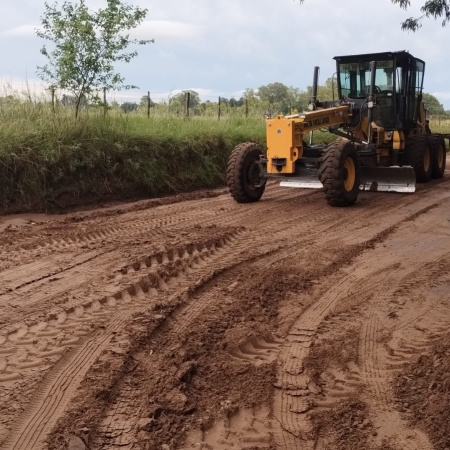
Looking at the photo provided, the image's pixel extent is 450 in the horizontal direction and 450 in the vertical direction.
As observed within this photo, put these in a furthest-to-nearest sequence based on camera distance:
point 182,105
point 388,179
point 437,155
Answer: 1. point 182,105
2. point 437,155
3. point 388,179

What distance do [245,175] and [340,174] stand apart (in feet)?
5.94

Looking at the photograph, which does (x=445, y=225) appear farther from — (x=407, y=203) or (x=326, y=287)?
(x=326, y=287)

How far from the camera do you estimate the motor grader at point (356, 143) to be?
10.4m

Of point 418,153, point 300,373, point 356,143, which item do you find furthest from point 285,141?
point 300,373

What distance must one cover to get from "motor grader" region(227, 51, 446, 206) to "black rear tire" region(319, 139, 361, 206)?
16 mm

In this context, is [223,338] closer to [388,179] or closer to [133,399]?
[133,399]

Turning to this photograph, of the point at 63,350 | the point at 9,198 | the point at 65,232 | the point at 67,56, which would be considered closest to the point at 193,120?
the point at 67,56

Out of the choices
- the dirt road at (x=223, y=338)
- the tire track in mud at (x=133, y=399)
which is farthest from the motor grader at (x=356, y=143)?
the tire track in mud at (x=133, y=399)

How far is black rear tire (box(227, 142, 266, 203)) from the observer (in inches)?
424

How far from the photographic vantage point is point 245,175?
10.9 meters

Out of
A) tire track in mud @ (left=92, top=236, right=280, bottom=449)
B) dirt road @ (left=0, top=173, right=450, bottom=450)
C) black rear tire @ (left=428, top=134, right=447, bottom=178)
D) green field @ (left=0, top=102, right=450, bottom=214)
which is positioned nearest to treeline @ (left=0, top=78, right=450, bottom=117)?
green field @ (left=0, top=102, right=450, bottom=214)

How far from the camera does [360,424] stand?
3.44 meters

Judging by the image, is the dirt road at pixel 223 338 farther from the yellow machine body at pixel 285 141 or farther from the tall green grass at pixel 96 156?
the yellow machine body at pixel 285 141

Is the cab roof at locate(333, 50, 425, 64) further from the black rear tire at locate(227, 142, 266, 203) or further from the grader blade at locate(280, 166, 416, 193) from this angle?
the black rear tire at locate(227, 142, 266, 203)
